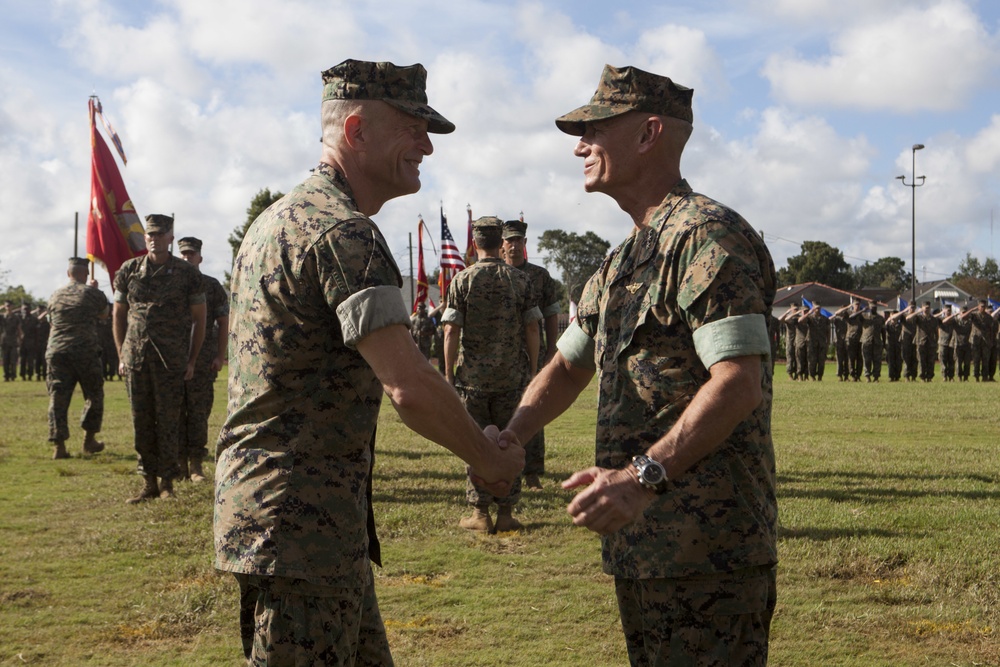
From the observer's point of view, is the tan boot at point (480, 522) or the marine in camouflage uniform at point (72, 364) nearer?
the tan boot at point (480, 522)

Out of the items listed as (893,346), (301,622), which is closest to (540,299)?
(301,622)

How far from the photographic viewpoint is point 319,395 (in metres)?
2.91

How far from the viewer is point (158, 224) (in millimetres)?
8984

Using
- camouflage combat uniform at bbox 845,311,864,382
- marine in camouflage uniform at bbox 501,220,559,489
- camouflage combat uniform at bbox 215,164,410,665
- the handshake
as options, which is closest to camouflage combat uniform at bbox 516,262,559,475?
marine in camouflage uniform at bbox 501,220,559,489

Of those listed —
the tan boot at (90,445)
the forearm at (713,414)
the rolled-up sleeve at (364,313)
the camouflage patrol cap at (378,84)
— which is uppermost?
the camouflage patrol cap at (378,84)

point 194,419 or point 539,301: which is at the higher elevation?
point 539,301

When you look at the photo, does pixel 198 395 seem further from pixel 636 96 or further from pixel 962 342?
pixel 962 342

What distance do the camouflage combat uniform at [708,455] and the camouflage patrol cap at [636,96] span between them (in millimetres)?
312

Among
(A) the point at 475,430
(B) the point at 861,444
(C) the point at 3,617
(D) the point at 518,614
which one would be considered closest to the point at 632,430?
(A) the point at 475,430

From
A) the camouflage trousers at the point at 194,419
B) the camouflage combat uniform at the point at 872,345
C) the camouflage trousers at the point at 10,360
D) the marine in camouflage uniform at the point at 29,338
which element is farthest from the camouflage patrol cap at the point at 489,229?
the camouflage trousers at the point at 10,360

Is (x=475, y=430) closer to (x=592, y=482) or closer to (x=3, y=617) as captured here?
(x=592, y=482)

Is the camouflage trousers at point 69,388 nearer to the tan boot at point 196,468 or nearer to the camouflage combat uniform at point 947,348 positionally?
the tan boot at point 196,468

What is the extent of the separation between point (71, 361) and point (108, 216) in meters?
2.01

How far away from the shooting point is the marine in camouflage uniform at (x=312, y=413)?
280 centimetres
